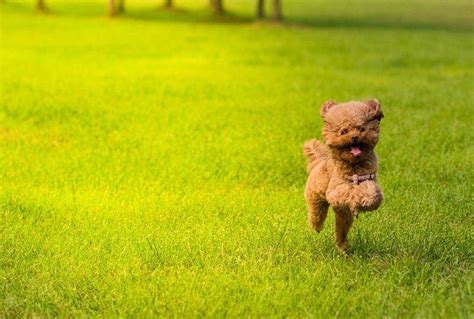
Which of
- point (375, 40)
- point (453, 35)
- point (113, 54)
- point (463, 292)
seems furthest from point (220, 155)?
point (453, 35)

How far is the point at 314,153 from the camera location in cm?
706

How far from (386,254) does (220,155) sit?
4.99 meters

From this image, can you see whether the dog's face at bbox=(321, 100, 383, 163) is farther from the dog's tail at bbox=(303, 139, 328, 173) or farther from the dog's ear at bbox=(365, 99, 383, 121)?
the dog's tail at bbox=(303, 139, 328, 173)

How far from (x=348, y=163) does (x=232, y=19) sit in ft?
132

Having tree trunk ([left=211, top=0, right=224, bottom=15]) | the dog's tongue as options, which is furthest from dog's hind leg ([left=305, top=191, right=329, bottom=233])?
tree trunk ([left=211, top=0, right=224, bottom=15])

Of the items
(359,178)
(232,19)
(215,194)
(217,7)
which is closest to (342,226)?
(359,178)

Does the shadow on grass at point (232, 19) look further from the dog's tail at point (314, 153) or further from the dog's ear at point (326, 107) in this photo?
the dog's ear at point (326, 107)

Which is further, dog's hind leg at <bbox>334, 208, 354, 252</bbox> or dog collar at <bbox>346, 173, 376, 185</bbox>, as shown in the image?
dog's hind leg at <bbox>334, 208, 354, 252</bbox>

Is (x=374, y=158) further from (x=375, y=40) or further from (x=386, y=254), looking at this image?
(x=375, y=40)

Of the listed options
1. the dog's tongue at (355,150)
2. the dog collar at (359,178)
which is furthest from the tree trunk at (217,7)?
the dog's tongue at (355,150)

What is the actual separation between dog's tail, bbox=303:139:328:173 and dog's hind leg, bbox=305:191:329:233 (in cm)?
29

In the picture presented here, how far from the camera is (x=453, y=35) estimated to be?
38969mm

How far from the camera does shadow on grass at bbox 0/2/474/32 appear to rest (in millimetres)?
43875

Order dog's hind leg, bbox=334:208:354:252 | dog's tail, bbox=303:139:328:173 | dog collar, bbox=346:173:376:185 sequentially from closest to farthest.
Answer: dog collar, bbox=346:173:376:185 < dog's hind leg, bbox=334:208:354:252 < dog's tail, bbox=303:139:328:173
